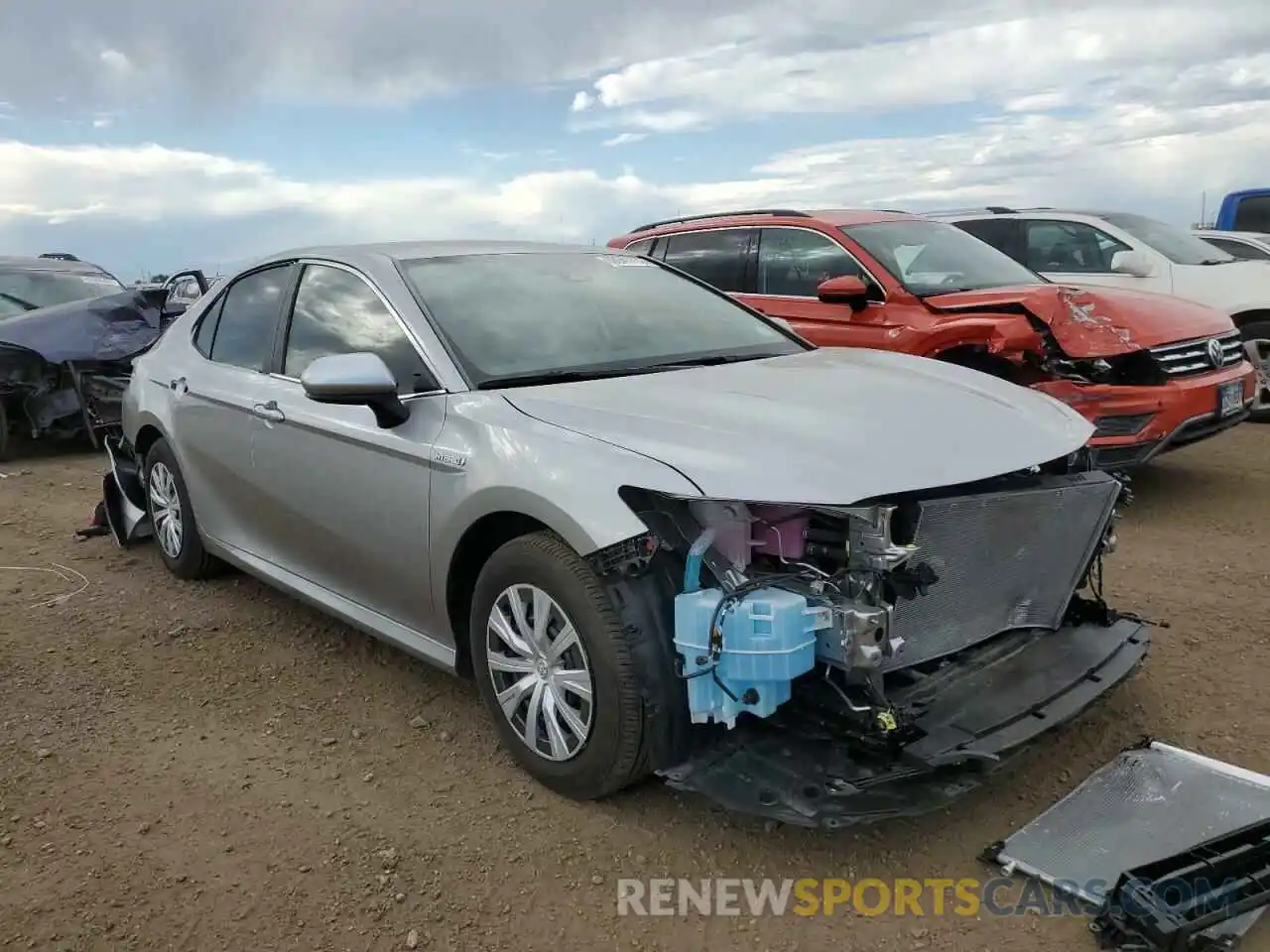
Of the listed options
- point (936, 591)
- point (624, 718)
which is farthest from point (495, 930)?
point (936, 591)

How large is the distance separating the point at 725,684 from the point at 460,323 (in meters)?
1.64

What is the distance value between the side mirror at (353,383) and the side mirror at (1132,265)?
7.22 metres

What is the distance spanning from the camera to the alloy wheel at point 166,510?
5336 millimetres

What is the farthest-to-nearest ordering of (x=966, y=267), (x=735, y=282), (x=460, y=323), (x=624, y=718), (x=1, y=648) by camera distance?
(x=735, y=282), (x=966, y=267), (x=1, y=648), (x=460, y=323), (x=624, y=718)

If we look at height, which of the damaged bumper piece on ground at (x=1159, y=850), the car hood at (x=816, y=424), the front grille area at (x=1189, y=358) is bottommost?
the damaged bumper piece on ground at (x=1159, y=850)

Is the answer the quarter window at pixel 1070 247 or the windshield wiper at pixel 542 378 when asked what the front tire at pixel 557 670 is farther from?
the quarter window at pixel 1070 247

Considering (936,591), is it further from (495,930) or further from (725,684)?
(495,930)

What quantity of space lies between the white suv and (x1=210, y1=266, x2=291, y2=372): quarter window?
6465 mm

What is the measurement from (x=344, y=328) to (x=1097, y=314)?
422 centimetres

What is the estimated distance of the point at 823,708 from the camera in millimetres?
2863

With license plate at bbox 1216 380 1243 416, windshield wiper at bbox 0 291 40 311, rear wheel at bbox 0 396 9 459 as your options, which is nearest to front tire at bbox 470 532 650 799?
license plate at bbox 1216 380 1243 416

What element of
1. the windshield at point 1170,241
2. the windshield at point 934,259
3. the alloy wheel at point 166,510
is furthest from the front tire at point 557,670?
the windshield at point 1170,241

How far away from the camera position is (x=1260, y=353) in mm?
8906

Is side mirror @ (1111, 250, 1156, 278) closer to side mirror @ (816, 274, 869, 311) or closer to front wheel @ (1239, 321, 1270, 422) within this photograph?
front wheel @ (1239, 321, 1270, 422)
